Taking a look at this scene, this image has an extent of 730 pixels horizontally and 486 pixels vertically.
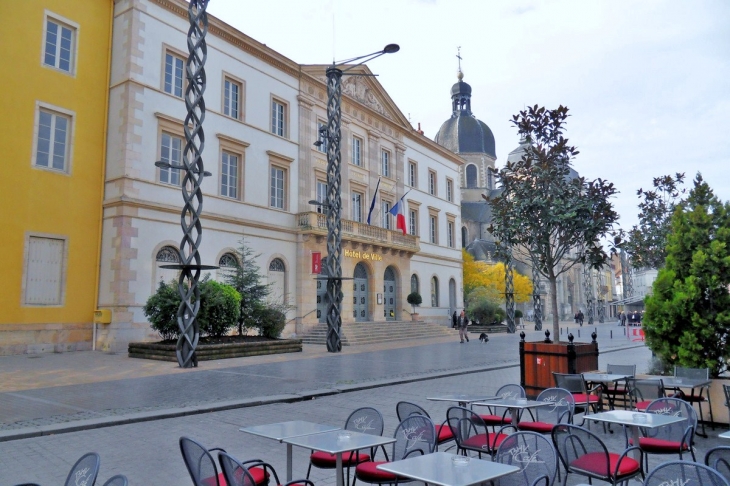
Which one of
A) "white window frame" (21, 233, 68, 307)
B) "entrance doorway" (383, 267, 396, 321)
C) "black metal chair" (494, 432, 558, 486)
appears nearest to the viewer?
"black metal chair" (494, 432, 558, 486)

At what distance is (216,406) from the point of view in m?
9.84

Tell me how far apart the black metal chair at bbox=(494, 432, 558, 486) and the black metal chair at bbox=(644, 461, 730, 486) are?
72 cm

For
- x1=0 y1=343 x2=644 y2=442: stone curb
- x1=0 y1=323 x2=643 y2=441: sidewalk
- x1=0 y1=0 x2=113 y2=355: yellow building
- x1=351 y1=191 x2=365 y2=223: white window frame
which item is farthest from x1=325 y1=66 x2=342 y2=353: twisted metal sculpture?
x1=351 y1=191 x2=365 y2=223: white window frame

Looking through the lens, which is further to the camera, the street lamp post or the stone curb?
the street lamp post

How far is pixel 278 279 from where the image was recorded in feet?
89.6

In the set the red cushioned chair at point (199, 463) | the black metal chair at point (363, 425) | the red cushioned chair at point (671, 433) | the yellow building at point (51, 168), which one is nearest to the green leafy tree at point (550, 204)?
the red cushioned chair at point (671, 433)

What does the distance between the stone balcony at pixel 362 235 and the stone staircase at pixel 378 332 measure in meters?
4.39

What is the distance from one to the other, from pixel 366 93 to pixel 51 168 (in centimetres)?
2003

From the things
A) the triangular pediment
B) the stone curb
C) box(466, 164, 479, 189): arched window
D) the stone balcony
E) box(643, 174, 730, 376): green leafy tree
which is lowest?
the stone curb

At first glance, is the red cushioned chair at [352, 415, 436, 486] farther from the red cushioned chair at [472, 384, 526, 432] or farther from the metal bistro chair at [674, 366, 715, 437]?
the metal bistro chair at [674, 366, 715, 437]

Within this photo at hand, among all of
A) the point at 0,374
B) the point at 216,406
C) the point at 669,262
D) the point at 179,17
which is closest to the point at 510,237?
the point at 669,262

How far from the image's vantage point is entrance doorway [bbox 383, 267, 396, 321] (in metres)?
34.6

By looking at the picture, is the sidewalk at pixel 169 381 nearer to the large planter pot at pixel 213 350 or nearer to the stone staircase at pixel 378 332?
the large planter pot at pixel 213 350

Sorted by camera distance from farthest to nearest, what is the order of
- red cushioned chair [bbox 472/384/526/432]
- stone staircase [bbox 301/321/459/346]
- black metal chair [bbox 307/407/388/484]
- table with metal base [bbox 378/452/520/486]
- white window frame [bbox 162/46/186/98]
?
stone staircase [bbox 301/321/459/346] < white window frame [bbox 162/46/186/98] < red cushioned chair [bbox 472/384/526/432] < black metal chair [bbox 307/407/388/484] < table with metal base [bbox 378/452/520/486]
